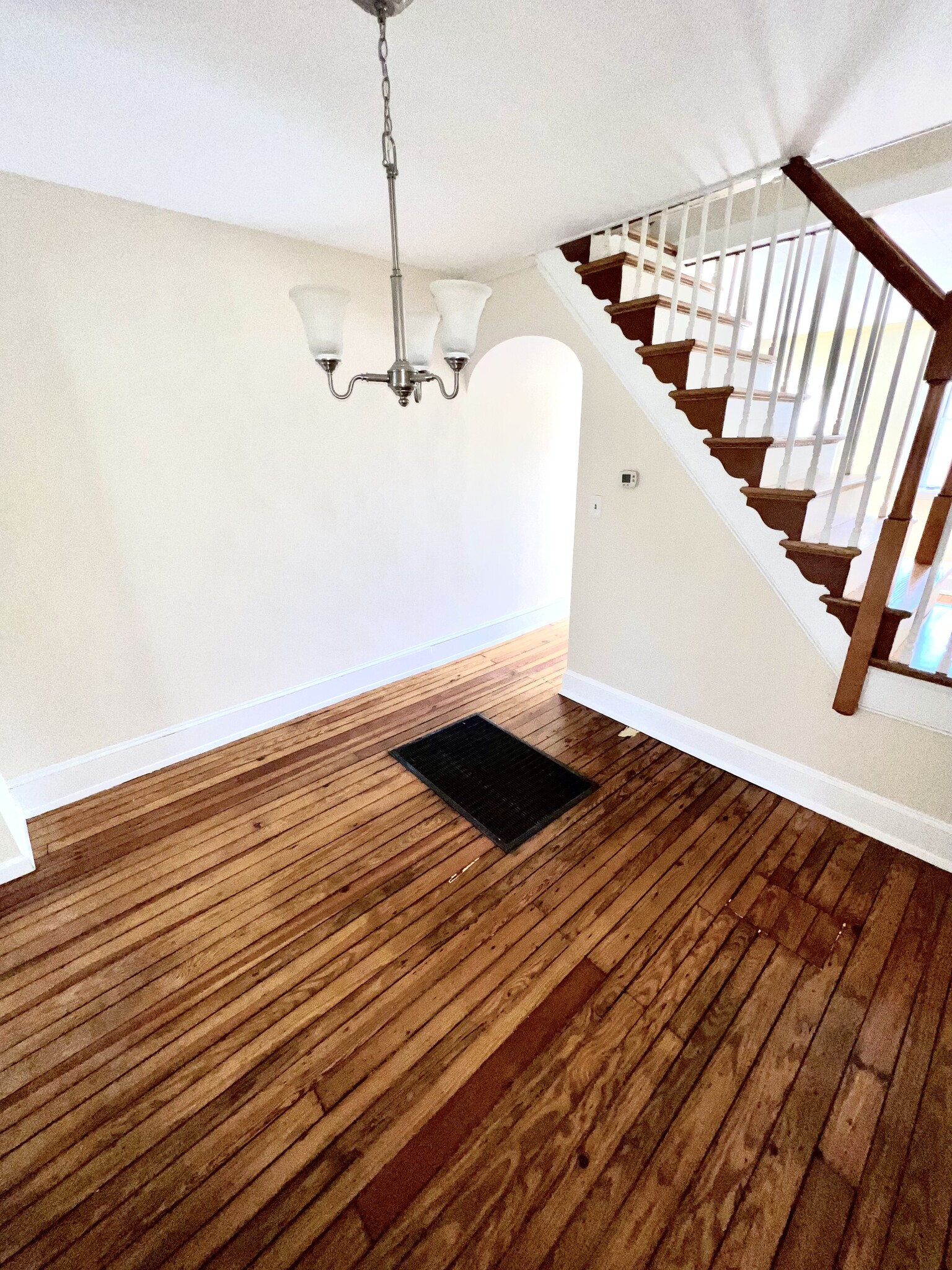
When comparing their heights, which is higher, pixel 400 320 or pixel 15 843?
pixel 400 320

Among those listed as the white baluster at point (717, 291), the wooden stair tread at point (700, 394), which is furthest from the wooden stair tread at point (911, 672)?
the white baluster at point (717, 291)

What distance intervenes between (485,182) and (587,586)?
1.93m

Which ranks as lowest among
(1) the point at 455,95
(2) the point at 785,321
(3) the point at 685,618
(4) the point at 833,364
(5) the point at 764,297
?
(3) the point at 685,618

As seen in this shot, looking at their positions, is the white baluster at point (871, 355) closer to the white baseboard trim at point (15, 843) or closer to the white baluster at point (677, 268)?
the white baluster at point (677, 268)

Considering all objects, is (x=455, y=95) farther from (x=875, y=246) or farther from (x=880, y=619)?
(x=880, y=619)

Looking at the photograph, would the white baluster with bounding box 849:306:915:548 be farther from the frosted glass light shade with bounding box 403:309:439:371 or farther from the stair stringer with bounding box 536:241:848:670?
the frosted glass light shade with bounding box 403:309:439:371

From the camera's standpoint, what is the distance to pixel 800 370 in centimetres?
226

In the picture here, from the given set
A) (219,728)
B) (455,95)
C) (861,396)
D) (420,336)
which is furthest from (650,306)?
(219,728)

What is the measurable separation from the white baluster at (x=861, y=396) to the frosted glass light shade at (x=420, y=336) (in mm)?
1573

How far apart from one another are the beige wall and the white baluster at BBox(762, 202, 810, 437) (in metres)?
0.41

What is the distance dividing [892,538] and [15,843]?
3571 millimetres

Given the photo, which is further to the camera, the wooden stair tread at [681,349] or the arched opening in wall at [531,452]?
the arched opening in wall at [531,452]

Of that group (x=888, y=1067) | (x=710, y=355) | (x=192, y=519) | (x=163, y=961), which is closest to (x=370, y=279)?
(x=192, y=519)

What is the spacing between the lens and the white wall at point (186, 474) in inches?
81.2
